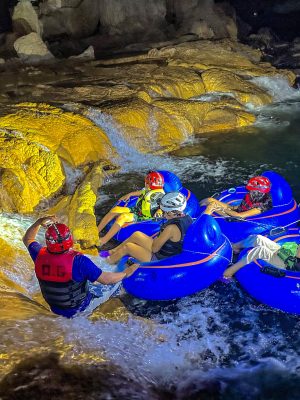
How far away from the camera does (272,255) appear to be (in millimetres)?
6000

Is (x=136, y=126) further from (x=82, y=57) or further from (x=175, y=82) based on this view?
(x=82, y=57)

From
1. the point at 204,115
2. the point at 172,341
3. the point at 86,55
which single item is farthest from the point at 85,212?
the point at 86,55

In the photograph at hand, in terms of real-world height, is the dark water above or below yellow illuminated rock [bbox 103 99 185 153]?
below

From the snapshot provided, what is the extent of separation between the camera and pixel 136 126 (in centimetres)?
1148

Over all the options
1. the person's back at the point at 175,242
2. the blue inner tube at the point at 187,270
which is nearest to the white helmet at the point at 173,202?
the person's back at the point at 175,242

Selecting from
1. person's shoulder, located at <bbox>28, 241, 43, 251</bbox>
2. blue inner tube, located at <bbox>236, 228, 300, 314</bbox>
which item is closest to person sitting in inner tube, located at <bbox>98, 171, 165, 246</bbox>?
blue inner tube, located at <bbox>236, 228, 300, 314</bbox>

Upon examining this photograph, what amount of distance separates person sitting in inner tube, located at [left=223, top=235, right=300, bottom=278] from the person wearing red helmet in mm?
1923

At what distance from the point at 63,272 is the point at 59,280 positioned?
0.41 ft

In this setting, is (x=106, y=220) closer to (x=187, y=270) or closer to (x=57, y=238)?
(x=187, y=270)

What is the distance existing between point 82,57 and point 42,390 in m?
15.9

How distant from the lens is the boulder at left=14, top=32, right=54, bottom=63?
1772cm

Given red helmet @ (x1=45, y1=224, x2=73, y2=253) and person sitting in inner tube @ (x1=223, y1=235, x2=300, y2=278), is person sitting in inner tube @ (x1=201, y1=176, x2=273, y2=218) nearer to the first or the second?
person sitting in inner tube @ (x1=223, y1=235, x2=300, y2=278)

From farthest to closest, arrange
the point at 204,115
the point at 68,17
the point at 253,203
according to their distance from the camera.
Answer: the point at 68,17 < the point at 204,115 < the point at 253,203

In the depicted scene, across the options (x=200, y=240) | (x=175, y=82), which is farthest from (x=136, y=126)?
(x=200, y=240)
